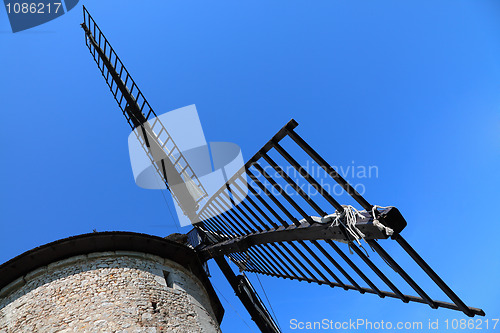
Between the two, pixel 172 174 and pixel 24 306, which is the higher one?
pixel 172 174

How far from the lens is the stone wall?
196 inches

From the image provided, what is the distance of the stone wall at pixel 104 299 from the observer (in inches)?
196

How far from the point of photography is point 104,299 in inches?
208

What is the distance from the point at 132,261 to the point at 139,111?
19.4 feet

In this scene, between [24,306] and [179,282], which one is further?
[179,282]

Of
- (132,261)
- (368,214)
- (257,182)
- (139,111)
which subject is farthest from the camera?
(139,111)

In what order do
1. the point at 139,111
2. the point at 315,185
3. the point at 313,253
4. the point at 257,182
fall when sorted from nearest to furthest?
the point at 315,185 < the point at 257,182 < the point at 313,253 < the point at 139,111

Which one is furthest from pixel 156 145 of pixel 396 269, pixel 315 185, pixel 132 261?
pixel 396 269

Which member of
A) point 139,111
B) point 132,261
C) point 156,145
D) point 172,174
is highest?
point 139,111

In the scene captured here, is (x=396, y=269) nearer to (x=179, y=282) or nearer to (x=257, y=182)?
(x=257, y=182)

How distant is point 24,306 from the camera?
5316 mm

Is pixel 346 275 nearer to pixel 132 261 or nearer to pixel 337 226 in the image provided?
pixel 337 226

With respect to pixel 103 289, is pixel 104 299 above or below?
below

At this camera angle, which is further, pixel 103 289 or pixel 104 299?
pixel 103 289
